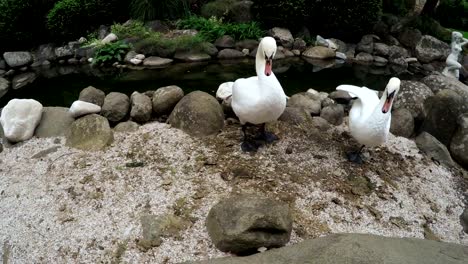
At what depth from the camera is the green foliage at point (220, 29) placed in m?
9.10

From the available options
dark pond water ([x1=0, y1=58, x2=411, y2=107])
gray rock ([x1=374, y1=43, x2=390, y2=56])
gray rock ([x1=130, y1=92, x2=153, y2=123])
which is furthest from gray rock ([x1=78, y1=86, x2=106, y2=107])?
gray rock ([x1=374, y1=43, x2=390, y2=56])

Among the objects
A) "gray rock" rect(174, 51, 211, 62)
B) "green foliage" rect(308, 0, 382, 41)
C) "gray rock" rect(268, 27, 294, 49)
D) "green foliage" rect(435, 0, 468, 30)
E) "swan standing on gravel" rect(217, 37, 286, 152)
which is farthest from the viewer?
"green foliage" rect(435, 0, 468, 30)

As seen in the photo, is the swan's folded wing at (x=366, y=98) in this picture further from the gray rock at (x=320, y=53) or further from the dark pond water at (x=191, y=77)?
the gray rock at (x=320, y=53)

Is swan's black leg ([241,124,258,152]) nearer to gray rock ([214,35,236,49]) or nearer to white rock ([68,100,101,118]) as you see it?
white rock ([68,100,101,118])

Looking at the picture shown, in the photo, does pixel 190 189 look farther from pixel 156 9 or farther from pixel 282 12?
pixel 156 9

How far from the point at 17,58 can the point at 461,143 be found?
27.9ft

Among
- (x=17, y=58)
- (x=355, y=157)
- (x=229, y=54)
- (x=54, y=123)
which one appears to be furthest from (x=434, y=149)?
(x=17, y=58)

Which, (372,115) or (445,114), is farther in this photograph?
(445,114)

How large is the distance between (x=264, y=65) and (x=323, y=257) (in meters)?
1.88

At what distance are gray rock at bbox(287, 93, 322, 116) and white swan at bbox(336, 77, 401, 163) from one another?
837 mm

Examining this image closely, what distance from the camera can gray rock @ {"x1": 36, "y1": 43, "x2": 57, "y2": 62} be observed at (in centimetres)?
884

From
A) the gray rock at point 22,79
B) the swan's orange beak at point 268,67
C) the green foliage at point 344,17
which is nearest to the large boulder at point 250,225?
the swan's orange beak at point 268,67

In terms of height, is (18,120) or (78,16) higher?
(18,120)

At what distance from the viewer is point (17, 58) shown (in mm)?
8336
